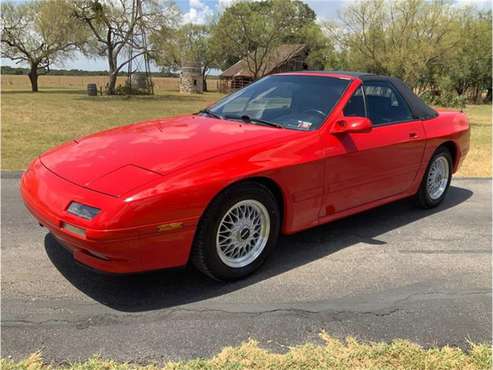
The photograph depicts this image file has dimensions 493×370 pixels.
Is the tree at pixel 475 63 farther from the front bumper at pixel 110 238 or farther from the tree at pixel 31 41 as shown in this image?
the front bumper at pixel 110 238

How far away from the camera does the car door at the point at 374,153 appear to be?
Result: 3.99 m

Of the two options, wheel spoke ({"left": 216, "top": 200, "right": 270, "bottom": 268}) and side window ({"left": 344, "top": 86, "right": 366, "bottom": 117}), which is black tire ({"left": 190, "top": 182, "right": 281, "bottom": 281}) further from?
side window ({"left": 344, "top": 86, "right": 366, "bottom": 117})

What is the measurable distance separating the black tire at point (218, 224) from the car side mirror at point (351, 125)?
0.86m

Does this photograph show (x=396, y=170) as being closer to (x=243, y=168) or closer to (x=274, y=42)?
(x=243, y=168)

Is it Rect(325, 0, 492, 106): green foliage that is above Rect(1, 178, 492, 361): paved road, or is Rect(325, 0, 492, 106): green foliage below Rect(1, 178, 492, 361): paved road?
above

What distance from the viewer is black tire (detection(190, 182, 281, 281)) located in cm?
321

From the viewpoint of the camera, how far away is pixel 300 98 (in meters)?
4.34

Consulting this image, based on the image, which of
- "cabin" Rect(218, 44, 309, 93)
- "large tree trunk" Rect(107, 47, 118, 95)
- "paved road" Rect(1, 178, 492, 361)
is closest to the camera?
"paved road" Rect(1, 178, 492, 361)

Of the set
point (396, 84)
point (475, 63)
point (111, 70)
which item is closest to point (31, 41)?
point (111, 70)

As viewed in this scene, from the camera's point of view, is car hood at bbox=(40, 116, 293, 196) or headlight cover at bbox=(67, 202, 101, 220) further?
car hood at bbox=(40, 116, 293, 196)

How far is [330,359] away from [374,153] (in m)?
2.17

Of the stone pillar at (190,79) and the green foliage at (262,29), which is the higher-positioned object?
the green foliage at (262,29)

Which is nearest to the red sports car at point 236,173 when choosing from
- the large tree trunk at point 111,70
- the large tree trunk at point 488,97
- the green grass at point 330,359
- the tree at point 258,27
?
the green grass at point 330,359

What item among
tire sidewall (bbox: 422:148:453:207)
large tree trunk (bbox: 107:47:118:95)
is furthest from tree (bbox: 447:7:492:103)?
tire sidewall (bbox: 422:148:453:207)
